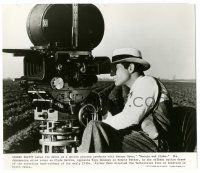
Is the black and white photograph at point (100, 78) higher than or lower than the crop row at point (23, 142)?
higher

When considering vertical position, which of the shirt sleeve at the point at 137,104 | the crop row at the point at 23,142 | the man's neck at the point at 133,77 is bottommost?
the crop row at the point at 23,142

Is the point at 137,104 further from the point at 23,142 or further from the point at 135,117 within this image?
the point at 23,142

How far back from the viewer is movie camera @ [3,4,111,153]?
2262 millimetres

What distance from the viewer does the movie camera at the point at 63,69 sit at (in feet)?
7.42

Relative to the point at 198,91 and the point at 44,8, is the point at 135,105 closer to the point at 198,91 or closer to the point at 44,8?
the point at 198,91

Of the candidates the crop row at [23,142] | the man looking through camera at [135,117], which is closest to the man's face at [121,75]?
the man looking through camera at [135,117]

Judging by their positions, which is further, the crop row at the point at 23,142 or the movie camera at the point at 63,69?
the crop row at the point at 23,142

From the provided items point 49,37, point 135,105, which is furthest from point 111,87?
point 49,37

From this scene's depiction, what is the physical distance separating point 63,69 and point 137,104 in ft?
1.51

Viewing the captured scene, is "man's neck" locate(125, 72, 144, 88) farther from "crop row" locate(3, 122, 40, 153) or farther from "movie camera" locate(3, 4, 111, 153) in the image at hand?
"crop row" locate(3, 122, 40, 153)

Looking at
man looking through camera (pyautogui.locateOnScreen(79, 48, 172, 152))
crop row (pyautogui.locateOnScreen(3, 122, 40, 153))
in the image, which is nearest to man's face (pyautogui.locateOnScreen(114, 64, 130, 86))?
man looking through camera (pyautogui.locateOnScreen(79, 48, 172, 152))

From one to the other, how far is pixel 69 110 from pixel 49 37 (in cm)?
43

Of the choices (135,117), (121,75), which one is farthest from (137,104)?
(121,75)

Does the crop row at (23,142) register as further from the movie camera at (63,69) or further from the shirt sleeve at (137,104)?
the shirt sleeve at (137,104)
